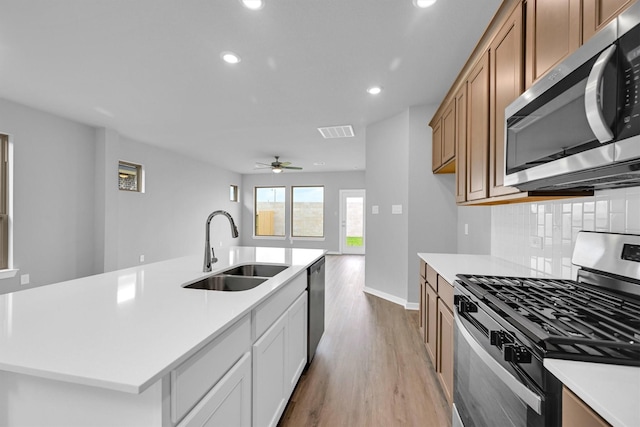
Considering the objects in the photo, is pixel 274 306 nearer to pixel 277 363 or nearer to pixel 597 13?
pixel 277 363

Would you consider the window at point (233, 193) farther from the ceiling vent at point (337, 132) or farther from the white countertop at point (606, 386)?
the white countertop at point (606, 386)

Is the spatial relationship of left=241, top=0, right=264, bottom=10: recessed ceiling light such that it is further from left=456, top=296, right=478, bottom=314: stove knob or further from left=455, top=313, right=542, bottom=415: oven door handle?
left=455, top=313, right=542, bottom=415: oven door handle

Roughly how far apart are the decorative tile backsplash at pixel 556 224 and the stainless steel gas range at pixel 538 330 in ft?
0.32

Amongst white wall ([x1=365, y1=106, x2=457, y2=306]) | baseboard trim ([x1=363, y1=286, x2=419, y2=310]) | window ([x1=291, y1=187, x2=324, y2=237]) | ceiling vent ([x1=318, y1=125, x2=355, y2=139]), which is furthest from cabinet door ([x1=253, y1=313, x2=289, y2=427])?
window ([x1=291, y1=187, x2=324, y2=237])

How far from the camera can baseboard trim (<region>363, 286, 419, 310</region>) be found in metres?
3.78

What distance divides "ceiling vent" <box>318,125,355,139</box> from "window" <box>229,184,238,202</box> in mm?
4835

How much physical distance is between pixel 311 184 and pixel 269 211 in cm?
174

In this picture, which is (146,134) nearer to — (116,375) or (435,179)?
(435,179)

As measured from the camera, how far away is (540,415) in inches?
28.9

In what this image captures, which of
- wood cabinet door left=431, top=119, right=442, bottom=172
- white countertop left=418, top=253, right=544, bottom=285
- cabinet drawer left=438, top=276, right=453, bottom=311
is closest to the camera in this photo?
cabinet drawer left=438, top=276, right=453, bottom=311

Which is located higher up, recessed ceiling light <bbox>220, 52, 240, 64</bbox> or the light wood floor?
recessed ceiling light <bbox>220, 52, 240, 64</bbox>

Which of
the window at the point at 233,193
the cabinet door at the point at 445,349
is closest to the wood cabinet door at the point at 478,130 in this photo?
the cabinet door at the point at 445,349

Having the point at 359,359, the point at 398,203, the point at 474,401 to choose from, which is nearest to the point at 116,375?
the point at 474,401

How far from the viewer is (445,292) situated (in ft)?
6.06
